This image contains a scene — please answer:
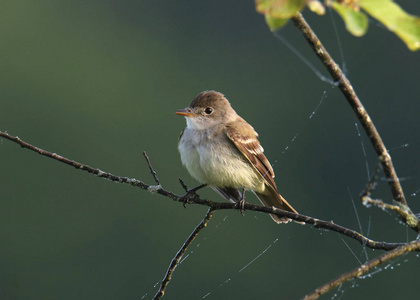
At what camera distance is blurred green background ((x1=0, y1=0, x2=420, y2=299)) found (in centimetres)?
2559

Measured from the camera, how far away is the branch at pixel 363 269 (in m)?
2.00

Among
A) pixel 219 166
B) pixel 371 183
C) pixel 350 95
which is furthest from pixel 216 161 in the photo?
pixel 371 183

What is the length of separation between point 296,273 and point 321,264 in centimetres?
91

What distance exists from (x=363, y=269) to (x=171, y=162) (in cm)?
2447

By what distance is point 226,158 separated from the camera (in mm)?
5238

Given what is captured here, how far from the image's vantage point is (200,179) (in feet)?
16.8

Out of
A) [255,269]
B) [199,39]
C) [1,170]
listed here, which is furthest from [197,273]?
[199,39]

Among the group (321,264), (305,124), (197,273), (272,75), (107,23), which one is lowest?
(321,264)

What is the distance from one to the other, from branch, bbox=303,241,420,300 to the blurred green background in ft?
60.1

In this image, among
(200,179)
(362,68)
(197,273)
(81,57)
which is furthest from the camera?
(81,57)

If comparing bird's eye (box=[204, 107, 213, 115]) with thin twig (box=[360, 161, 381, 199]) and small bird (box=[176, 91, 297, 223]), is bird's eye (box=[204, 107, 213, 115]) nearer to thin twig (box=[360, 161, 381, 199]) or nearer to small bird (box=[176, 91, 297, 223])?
small bird (box=[176, 91, 297, 223])

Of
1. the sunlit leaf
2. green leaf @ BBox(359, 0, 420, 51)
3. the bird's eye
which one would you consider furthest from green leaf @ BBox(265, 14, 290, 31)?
the bird's eye

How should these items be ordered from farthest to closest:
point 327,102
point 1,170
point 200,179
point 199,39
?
point 199,39
point 327,102
point 1,170
point 200,179

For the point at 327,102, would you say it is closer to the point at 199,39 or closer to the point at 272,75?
the point at 272,75
